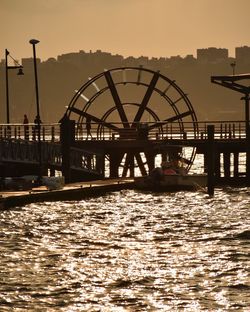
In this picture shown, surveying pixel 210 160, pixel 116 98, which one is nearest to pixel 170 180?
pixel 210 160

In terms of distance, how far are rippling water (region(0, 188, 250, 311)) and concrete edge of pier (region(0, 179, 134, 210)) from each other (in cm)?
36

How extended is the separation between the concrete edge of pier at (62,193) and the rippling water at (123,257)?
1.17 feet

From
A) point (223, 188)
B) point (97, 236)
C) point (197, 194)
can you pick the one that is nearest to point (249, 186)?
point (223, 188)

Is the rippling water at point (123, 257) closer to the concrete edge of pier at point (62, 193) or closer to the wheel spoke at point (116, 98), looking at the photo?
the concrete edge of pier at point (62, 193)

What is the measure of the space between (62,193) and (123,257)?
16.6 metres

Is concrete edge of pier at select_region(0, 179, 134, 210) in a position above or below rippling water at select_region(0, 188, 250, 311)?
above

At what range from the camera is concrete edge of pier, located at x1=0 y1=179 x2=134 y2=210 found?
5281 cm

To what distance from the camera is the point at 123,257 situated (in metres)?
40.2

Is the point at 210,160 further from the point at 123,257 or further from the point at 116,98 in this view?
the point at 123,257

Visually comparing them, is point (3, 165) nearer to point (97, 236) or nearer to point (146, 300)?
point (97, 236)

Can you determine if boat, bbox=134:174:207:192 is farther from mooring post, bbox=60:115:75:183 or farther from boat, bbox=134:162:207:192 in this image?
mooring post, bbox=60:115:75:183

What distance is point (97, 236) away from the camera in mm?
46469

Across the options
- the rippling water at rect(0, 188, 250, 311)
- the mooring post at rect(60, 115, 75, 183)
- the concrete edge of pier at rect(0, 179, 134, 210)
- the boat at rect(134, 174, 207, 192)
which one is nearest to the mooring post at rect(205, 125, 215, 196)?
the boat at rect(134, 174, 207, 192)

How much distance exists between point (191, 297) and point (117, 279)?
3249mm
